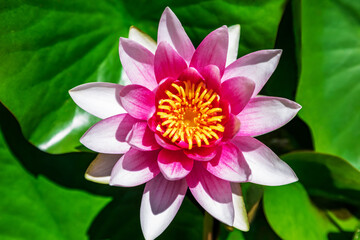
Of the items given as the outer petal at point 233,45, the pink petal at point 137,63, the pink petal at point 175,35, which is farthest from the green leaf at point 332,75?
the pink petal at point 137,63

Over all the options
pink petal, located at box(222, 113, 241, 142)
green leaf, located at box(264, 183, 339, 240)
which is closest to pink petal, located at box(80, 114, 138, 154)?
pink petal, located at box(222, 113, 241, 142)

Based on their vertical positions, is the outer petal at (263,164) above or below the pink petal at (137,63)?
below

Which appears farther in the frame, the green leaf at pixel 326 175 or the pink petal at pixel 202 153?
the green leaf at pixel 326 175

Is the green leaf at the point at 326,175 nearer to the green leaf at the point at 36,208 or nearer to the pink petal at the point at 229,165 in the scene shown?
the pink petal at the point at 229,165

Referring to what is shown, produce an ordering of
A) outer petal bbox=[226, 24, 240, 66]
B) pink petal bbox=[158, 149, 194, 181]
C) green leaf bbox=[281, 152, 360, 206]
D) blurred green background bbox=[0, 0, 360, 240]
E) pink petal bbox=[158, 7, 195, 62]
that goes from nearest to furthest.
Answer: pink petal bbox=[158, 149, 194, 181]
pink petal bbox=[158, 7, 195, 62]
outer petal bbox=[226, 24, 240, 66]
blurred green background bbox=[0, 0, 360, 240]
green leaf bbox=[281, 152, 360, 206]

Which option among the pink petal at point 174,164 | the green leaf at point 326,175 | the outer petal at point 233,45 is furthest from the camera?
the green leaf at point 326,175

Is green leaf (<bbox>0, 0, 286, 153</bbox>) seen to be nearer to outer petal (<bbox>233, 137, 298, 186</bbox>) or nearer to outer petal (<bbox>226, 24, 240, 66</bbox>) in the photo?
outer petal (<bbox>226, 24, 240, 66</bbox>)
